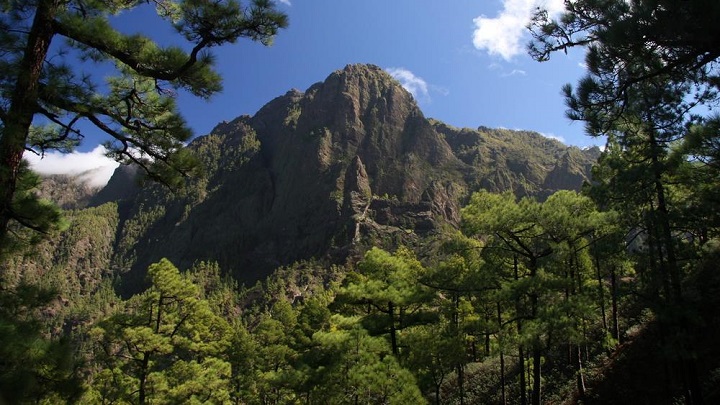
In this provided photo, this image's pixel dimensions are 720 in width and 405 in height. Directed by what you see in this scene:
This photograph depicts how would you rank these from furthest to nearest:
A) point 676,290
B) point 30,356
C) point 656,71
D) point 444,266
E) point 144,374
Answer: point 444,266
point 144,374
point 676,290
point 656,71
point 30,356

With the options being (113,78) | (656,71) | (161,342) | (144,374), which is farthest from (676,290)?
(144,374)

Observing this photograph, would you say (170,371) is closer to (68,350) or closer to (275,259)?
(68,350)

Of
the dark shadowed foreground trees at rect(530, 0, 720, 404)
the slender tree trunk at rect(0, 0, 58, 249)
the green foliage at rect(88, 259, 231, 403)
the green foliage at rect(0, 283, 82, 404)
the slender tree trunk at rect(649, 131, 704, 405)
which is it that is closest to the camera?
the green foliage at rect(0, 283, 82, 404)

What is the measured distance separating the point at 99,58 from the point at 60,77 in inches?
29.6

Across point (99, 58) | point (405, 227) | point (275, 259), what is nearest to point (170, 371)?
point (99, 58)

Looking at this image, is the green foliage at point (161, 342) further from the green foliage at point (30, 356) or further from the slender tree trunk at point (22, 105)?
the slender tree trunk at point (22, 105)

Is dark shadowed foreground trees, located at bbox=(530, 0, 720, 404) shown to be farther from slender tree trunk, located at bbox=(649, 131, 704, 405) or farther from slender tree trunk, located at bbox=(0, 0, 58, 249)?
slender tree trunk, located at bbox=(0, 0, 58, 249)

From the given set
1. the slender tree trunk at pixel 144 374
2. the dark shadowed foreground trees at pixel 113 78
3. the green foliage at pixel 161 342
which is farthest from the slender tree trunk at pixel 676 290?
the slender tree trunk at pixel 144 374

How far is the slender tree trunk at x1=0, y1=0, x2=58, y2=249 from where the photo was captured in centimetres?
474

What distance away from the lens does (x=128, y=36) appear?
559cm

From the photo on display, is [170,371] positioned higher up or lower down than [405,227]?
lower down

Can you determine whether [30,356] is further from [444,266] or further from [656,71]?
[444,266]

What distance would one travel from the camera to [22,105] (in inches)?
198

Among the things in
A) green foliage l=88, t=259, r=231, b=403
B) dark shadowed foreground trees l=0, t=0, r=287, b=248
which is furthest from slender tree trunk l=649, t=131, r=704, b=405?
green foliage l=88, t=259, r=231, b=403
